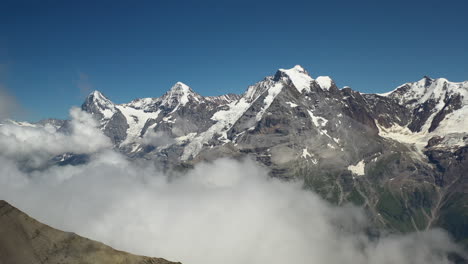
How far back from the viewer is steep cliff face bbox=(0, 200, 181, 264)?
56438 millimetres

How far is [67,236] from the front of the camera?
64.6m

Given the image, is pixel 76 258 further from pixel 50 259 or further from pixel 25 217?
pixel 25 217

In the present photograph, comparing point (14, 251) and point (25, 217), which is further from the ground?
point (25, 217)

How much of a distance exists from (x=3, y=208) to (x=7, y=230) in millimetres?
4202

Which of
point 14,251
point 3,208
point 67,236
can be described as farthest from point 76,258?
point 3,208

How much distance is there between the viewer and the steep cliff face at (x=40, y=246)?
56438 millimetres

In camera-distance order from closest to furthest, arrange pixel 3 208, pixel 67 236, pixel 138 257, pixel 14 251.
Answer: pixel 14 251 < pixel 3 208 < pixel 67 236 < pixel 138 257

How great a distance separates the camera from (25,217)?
61.1 meters

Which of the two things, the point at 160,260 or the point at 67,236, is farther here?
the point at 160,260

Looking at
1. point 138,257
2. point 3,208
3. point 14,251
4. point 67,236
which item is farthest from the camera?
point 138,257

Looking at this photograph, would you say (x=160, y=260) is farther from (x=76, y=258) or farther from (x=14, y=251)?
(x=14, y=251)

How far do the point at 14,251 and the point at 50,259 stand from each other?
5641 mm

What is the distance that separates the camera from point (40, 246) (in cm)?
6003

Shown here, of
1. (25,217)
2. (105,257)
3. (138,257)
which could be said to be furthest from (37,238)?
(138,257)
